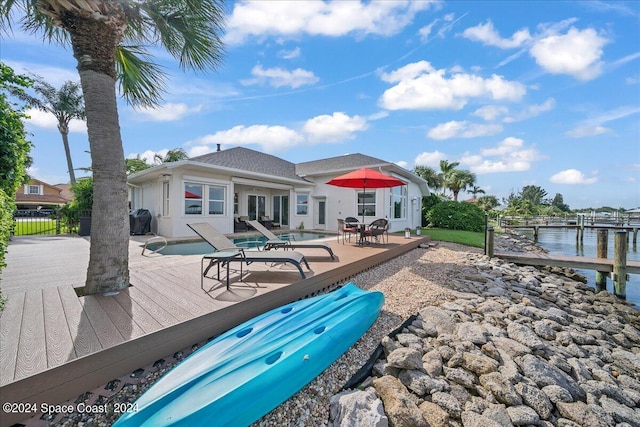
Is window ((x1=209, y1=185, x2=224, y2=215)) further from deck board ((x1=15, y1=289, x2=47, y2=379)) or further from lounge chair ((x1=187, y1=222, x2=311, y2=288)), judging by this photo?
deck board ((x1=15, y1=289, x2=47, y2=379))

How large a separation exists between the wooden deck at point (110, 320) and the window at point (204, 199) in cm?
742

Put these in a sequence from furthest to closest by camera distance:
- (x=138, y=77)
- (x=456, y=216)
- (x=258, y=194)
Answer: (x=456, y=216) < (x=258, y=194) < (x=138, y=77)

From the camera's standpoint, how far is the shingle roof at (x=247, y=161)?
14.1 metres

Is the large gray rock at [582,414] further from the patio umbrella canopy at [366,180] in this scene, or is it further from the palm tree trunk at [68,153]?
the palm tree trunk at [68,153]

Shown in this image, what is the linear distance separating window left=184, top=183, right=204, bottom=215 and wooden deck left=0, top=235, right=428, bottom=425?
7.31 meters

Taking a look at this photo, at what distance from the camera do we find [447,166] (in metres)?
34.0

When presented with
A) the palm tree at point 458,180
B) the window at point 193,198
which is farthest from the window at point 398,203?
the palm tree at point 458,180

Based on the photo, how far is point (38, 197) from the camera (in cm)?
4384

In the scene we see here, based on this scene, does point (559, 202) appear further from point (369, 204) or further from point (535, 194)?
point (369, 204)

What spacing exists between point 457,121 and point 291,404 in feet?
65.7

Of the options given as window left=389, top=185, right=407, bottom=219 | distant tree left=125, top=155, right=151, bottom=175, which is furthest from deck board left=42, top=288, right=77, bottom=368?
distant tree left=125, top=155, right=151, bottom=175

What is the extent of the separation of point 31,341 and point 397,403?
3483 millimetres

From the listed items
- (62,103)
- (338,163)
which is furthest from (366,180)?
(62,103)

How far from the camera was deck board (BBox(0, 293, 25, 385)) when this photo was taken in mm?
1994
